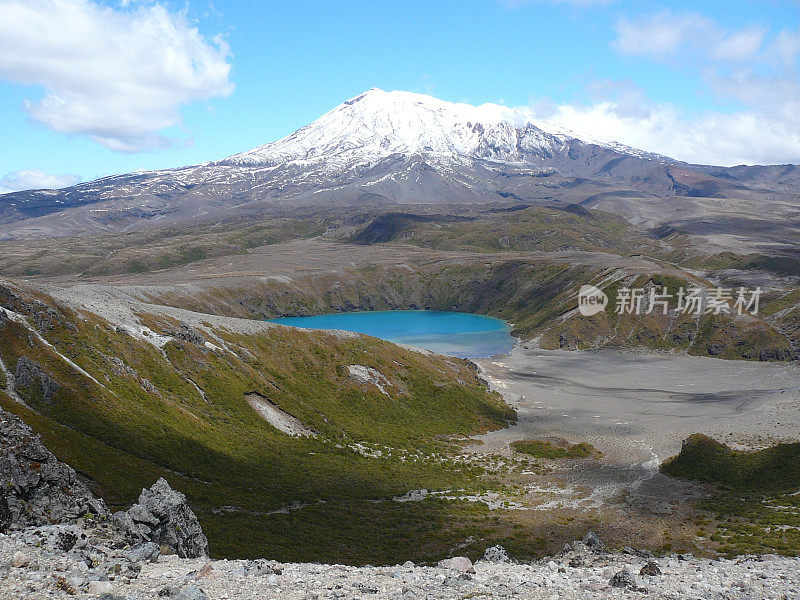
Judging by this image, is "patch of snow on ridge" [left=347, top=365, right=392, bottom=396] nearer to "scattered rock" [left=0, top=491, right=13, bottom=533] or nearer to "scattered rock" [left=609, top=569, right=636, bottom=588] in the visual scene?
"scattered rock" [left=609, top=569, right=636, bottom=588]

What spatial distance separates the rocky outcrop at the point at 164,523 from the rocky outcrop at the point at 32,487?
5.50ft

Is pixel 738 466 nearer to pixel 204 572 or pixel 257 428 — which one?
pixel 257 428

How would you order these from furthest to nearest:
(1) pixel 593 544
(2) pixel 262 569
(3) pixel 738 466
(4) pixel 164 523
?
(3) pixel 738 466
(1) pixel 593 544
(4) pixel 164 523
(2) pixel 262 569

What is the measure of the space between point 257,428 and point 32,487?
3895cm

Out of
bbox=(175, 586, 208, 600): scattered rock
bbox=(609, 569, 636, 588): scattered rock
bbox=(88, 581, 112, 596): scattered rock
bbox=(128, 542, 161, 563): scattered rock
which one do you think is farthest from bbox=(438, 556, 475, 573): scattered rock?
bbox=(88, 581, 112, 596): scattered rock

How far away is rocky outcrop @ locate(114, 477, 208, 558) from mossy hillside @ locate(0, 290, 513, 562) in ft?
10.9

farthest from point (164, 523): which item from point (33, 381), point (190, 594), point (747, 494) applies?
point (747, 494)

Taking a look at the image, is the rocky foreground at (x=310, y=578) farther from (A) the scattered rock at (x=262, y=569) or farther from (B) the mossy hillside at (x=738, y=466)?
(B) the mossy hillside at (x=738, y=466)

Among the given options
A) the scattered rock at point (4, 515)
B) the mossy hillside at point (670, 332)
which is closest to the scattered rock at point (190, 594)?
the scattered rock at point (4, 515)

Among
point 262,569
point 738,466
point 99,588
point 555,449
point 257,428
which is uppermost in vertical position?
point 99,588

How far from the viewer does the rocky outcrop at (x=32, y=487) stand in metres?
23.1

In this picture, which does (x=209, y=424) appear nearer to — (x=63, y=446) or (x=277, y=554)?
(x=63, y=446)

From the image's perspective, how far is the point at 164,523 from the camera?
88.7 ft

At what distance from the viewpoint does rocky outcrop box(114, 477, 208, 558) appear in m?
25.3
